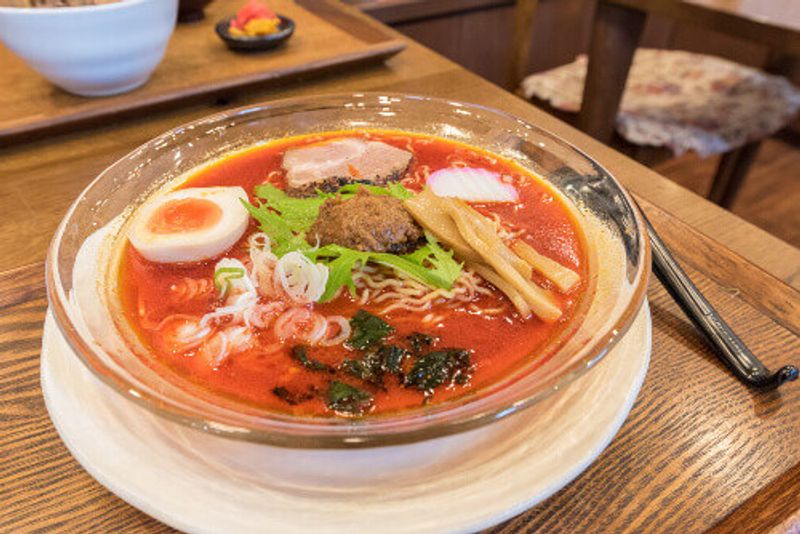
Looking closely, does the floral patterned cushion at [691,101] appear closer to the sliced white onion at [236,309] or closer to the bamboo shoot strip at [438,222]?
the bamboo shoot strip at [438,222]

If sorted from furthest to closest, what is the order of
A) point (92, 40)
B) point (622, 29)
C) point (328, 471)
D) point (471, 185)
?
point (622, 29) < point (92, 40) < point (471, 185) < point (328, 471)

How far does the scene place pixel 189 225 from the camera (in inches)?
52.1

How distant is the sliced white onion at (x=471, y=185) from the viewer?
1491 mm

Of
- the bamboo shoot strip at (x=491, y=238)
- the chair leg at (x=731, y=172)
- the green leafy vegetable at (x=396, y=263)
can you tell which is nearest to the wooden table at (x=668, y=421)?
the bamboo shoot strip at (x=491, y=238)

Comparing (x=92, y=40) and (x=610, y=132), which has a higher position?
(x=92, y=40)

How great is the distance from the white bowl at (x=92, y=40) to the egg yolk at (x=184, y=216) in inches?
32.9

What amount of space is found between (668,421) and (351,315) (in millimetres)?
582

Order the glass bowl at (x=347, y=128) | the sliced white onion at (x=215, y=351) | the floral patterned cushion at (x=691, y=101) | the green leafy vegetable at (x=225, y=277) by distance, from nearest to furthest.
Answer: the glass bowl at (x=347, y=128)
the sliced white onion at (x=215, y=351)
the green leafy vegetable at (x=225, y=277)
the floral patterned cushion at (x=691, y=101)

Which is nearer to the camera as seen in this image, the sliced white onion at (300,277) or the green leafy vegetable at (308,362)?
the green leafy vegetable at (308,362)

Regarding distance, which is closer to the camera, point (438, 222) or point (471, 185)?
point (438, 222)

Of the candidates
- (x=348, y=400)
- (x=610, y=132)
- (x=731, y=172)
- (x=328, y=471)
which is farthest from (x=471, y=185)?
(x=731, y=172)

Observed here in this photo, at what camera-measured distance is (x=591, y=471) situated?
1.02 meters

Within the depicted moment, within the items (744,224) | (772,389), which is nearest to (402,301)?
(772,389)

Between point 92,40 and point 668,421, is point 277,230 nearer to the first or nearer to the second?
point 668,421
